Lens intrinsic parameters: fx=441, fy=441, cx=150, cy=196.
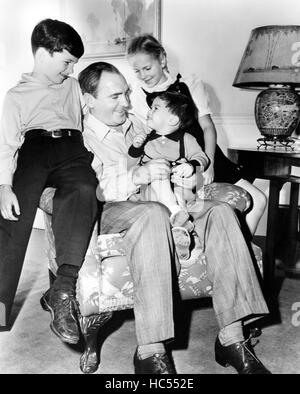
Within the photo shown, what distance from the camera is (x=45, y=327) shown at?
1628 millimetres

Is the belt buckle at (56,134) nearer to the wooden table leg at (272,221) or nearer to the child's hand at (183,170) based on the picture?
the child's hand at (183,170)

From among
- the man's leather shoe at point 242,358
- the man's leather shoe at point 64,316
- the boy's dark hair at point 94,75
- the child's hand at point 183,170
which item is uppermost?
the boy's dark hair at point 94,75

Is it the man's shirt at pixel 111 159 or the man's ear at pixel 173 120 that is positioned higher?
the man's ear at pixel 173 120

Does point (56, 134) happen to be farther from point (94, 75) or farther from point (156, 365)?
point (156, 365)

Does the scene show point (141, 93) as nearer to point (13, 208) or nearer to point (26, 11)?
point (13, 208)

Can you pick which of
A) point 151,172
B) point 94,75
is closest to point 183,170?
point 151,172

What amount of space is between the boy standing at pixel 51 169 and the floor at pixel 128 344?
0.46 ft

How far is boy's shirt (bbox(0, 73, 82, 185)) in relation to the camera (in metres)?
1.49

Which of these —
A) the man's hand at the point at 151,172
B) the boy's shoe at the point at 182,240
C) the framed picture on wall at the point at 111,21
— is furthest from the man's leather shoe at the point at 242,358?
the framed picture on wall at the point at 111,21

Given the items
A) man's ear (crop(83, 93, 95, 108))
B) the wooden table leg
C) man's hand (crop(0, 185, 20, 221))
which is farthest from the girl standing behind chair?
man's hand (crop(0, 185, 20, 221))

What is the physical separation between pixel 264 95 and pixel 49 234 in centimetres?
112

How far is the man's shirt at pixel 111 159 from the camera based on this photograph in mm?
1492

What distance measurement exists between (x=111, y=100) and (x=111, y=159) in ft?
0.68

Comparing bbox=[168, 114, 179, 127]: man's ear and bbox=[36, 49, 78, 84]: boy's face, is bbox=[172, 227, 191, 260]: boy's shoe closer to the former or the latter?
bbox=[168, 114, 179, 127]: man's ear
